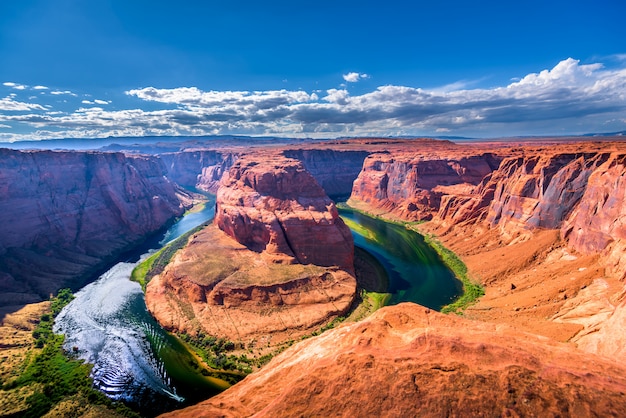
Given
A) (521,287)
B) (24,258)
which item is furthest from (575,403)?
(24,258)

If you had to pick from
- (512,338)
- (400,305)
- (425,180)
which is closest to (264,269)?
(400,305)

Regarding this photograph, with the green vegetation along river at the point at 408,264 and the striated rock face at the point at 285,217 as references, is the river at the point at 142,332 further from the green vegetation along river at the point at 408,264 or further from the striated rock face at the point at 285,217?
the striated rock face at the point at 285,217

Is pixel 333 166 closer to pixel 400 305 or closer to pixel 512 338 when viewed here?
pixel 400 305

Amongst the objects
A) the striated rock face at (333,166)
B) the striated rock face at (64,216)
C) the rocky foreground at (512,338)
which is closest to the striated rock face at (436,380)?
the rocky foreground at (512,338)

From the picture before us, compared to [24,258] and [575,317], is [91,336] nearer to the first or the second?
[24,258]

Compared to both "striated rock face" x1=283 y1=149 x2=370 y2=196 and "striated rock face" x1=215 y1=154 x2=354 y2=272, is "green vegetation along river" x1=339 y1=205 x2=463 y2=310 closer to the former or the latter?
"striated rock face" x1=215 y1=154 x2=354 y2=272

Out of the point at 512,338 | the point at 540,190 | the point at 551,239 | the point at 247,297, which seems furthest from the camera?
the point at 540,190
